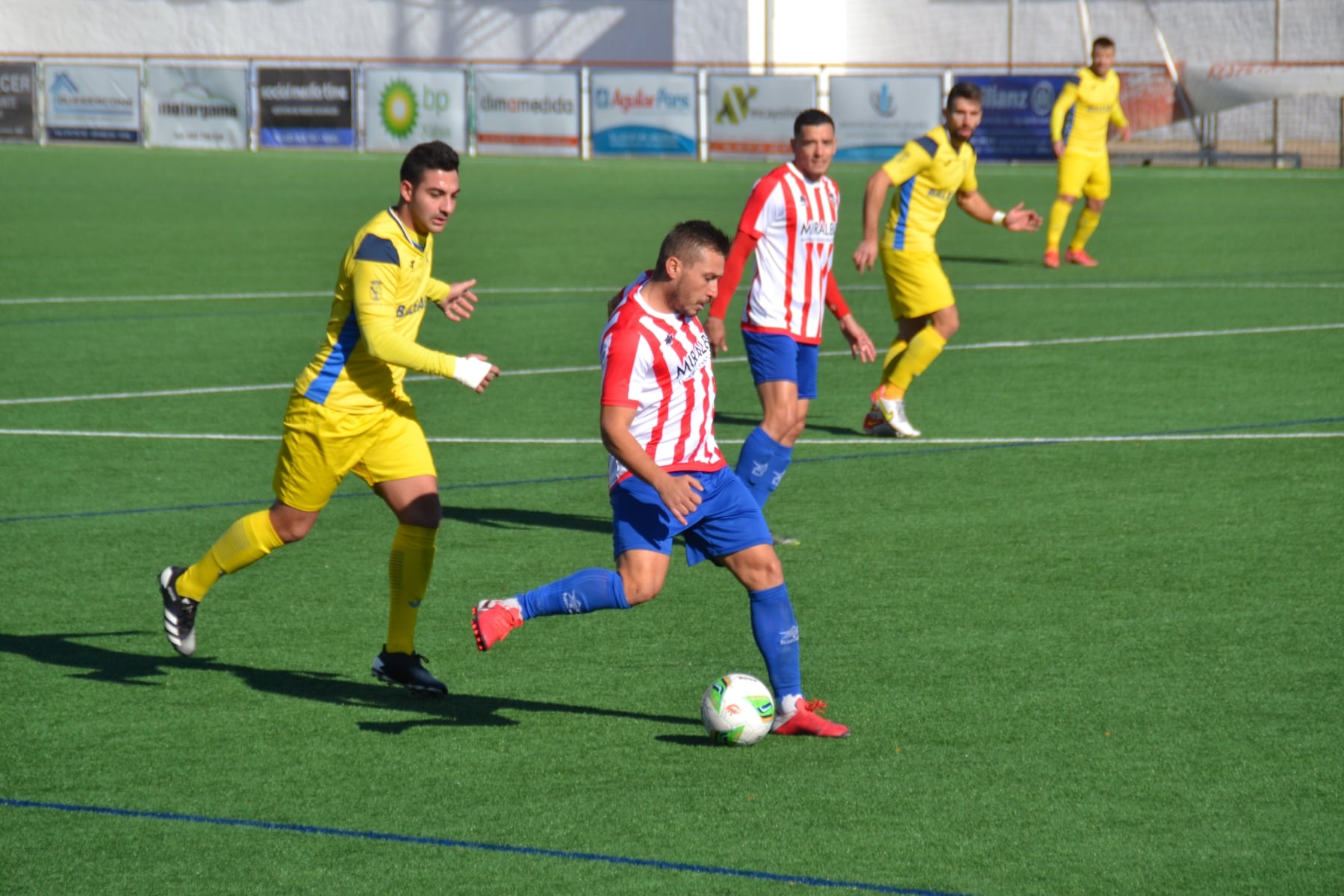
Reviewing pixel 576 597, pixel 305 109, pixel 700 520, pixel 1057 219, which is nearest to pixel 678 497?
pixel 700 520

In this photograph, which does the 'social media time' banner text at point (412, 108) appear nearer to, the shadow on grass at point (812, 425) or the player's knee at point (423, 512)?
the shadow on grass at point (812, 425)

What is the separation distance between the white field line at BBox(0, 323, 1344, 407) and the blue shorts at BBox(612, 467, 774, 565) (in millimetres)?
7145

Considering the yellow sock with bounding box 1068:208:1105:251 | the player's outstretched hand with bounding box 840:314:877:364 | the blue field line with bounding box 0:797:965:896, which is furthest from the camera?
the yellow sock with bounding box 1068:208:1105:251

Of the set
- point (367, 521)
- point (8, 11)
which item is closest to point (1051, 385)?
point (367, 521)

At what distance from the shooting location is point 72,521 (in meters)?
9.36

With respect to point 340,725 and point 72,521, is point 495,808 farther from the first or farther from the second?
point 72,521

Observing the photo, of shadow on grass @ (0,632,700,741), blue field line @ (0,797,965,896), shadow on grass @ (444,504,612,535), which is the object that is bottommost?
blue field line @ (0,797,965,896)

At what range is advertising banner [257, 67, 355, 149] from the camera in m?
44.8

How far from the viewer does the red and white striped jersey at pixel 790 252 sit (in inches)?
361

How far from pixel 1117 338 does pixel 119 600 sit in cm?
1011

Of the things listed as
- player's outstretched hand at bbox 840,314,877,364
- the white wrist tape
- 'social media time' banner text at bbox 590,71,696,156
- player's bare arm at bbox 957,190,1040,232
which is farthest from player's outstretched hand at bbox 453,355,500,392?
'social media time' banner text at bbox 590,71,696,156

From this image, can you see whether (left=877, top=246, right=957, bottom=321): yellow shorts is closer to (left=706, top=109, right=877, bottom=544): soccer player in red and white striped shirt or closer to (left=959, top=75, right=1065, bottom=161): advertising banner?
(left=706, top=109, right=877, bottom=544): soccer player in red and white striped shirt

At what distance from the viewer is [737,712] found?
233 inches

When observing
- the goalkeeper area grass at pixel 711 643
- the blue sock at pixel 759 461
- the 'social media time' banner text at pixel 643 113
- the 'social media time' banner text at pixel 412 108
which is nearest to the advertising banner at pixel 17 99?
the 'social media time' banner text at pixel 412 108
